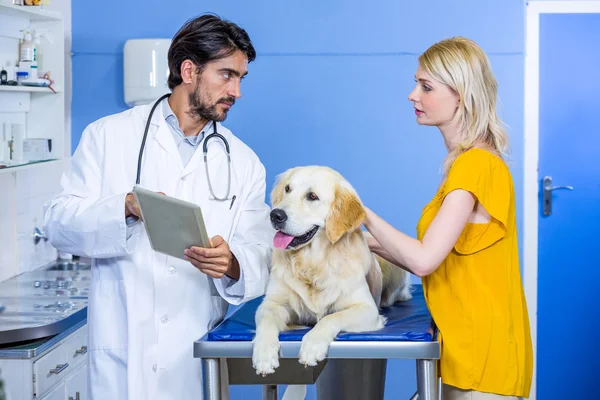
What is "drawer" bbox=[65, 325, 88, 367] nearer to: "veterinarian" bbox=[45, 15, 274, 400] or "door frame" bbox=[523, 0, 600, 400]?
"veterinarian" bbox=[45, 15, 274, 400]

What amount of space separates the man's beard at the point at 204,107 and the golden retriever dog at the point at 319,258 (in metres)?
0.29

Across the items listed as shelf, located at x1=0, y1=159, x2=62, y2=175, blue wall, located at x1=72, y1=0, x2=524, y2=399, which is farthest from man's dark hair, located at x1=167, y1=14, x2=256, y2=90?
blue wall, located at x1=72, y1=0, x2=524, y2=399

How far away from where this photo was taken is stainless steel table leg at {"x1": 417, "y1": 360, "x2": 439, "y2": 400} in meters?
1.95

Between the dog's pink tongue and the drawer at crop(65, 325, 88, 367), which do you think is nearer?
the dog's pink tongue

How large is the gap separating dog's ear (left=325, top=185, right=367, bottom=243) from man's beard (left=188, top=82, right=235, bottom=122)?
0.42 m

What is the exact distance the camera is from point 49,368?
8.96ft

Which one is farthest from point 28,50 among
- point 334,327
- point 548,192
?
point 548,192

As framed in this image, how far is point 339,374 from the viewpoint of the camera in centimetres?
273

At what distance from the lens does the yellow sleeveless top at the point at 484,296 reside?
1.97 metres

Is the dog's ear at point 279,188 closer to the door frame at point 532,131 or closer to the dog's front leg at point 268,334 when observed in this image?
the dog's front leg at point 268,334

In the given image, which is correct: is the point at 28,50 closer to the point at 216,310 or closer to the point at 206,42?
the point at 206,42

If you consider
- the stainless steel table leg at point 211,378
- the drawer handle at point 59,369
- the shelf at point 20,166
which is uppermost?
the shelf at point 20,166

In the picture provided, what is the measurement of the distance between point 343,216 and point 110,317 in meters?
0.70

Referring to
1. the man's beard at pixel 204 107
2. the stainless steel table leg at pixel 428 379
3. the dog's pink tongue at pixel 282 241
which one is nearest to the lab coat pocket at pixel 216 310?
the dog's pink tongue at pixel 282 241
